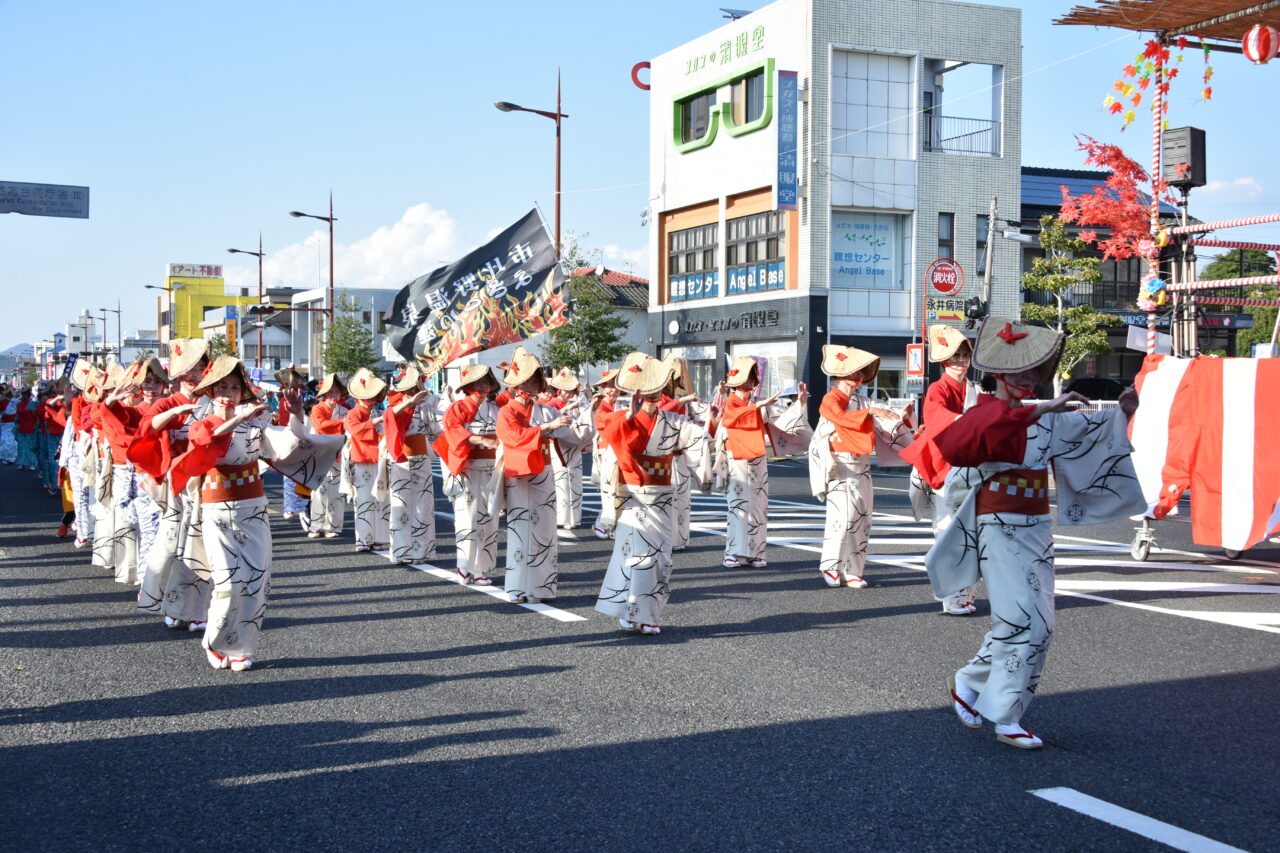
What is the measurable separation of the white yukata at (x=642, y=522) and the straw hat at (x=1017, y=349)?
256 cm

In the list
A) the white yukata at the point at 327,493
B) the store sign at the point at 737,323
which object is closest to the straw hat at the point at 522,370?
the white yukata at the point at 327,493

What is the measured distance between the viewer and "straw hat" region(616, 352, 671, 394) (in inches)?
281

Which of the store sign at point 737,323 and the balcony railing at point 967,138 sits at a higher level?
the balcony railing at point 967,138

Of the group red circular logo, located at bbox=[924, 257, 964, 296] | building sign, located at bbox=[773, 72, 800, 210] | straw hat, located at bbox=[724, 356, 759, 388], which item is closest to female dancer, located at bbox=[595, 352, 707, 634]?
straw hat, located at bbox=[724, 356, 759, 388]

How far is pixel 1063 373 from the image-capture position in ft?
88.6

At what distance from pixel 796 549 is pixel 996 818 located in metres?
7.12

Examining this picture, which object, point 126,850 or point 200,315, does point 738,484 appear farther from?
point 200,315

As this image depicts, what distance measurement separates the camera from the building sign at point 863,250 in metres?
29.0

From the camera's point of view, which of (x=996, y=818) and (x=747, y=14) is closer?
(x=996, y=818)

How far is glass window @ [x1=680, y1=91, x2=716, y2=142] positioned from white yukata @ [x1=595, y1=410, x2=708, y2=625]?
25611 millimetres

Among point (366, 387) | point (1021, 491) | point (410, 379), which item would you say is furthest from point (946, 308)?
point (1021, 491)

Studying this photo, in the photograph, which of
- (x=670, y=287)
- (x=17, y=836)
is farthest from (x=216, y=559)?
(x=670, y=287)

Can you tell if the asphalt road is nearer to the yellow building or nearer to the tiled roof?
the tiled roof

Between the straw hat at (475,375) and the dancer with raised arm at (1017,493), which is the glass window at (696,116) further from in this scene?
the dancer with raised arm at (1017,493)
